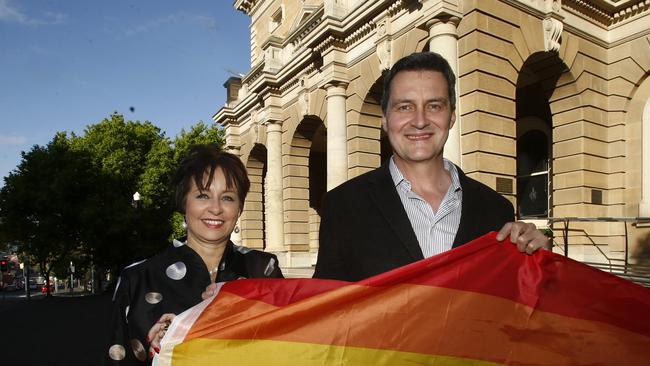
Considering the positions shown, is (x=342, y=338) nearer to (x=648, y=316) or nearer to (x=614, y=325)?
(x=614, y=325)

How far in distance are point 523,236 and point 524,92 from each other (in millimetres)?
17221

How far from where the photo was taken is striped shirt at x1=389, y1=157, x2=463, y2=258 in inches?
103

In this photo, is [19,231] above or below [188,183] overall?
below

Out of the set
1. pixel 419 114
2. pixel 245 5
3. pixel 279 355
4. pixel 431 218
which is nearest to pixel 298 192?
pixel 245 5

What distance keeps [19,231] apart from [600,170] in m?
37.2

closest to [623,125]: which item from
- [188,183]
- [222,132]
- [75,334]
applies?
[188,183]

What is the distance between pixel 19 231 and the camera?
112ft

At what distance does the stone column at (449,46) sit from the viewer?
37.9ft

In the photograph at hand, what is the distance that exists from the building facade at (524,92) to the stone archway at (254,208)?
725 cm

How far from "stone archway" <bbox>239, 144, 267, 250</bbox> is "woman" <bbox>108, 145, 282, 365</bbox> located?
22743mm

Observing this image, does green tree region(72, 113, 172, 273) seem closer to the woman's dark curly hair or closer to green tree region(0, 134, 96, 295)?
green tree region(0, 134, 96, 295)

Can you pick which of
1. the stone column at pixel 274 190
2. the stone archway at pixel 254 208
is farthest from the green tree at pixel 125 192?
the stone column at pixel 274 190

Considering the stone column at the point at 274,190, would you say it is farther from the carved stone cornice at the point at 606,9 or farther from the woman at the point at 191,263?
the woman at the point at 191,263

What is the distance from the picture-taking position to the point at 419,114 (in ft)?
8.31
